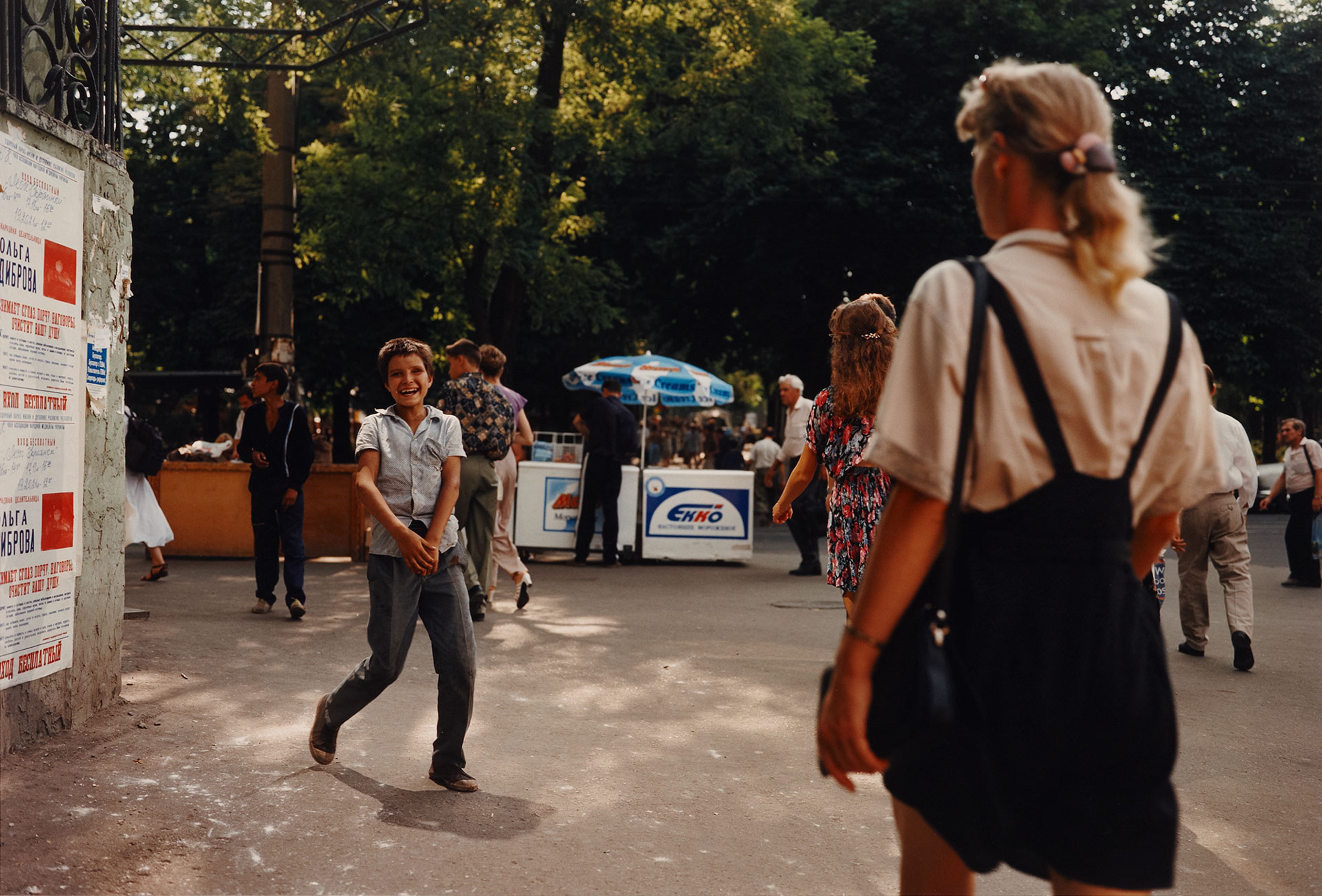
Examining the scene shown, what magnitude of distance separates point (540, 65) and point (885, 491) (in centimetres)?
1412

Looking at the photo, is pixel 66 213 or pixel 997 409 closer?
pixel 997 409

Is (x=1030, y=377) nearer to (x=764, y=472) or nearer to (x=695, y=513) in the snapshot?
(x=695, y=513)

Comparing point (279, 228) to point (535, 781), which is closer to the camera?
point (535, 781)

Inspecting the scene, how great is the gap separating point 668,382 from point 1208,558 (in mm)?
8213

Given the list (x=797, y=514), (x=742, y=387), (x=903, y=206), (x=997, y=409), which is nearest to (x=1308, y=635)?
(x=797, y=514)

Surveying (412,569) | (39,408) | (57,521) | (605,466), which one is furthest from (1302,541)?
(39,408)

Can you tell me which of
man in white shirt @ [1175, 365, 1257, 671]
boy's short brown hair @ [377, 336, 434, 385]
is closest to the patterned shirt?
boy's short brown hair @ [377, 336, 434, 385]

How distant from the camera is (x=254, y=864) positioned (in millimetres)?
3930

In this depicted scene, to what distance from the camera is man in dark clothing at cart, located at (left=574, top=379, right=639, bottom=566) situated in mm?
13953

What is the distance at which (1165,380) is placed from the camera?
2.05 m

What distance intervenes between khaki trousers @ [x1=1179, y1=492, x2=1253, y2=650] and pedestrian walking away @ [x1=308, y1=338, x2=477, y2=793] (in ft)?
17.1

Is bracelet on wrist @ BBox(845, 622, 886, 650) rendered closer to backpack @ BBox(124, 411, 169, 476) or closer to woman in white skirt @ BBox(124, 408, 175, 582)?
backpack @ BBox(124, 411, 169, 476)

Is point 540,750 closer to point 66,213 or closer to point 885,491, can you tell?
point 885,491

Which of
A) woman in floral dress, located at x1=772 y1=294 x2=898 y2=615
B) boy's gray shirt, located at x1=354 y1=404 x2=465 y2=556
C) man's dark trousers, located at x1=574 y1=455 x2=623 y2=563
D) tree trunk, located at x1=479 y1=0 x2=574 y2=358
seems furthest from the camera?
tree trunk, located at x1=479 y1=0 x2=574 y2=358
